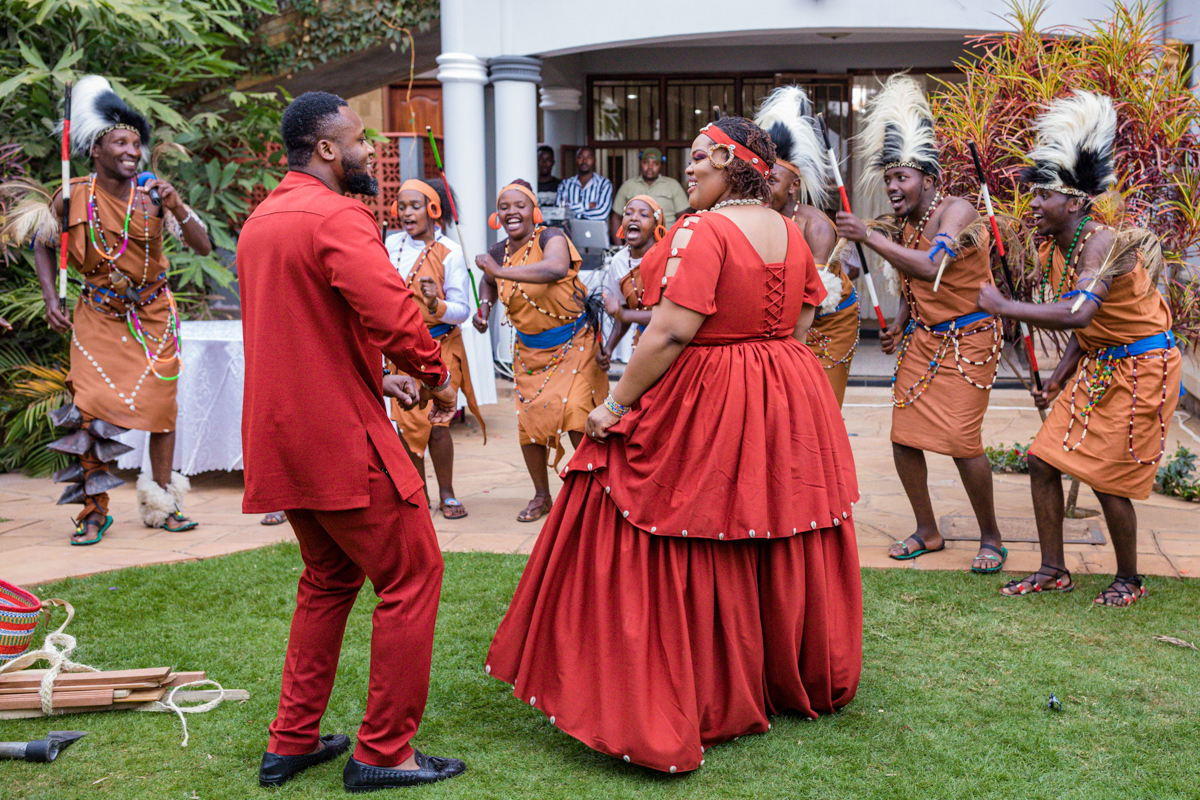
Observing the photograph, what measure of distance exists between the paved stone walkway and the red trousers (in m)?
2.33

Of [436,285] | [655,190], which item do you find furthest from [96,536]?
[655,190]

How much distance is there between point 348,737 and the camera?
338cm

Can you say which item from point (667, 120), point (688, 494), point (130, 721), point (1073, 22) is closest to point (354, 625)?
point (130, 721)

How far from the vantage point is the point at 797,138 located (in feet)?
16.5

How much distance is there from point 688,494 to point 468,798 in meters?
1.07

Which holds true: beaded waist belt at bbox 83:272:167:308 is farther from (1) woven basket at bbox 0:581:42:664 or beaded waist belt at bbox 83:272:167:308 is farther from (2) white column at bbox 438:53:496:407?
(2) white column at bbox 438:53:496:407

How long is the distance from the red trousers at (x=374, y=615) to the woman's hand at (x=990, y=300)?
255cm

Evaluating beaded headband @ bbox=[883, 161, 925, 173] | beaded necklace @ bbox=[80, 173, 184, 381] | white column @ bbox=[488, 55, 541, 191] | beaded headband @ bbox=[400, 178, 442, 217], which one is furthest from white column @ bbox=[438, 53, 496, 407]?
beaded headband @ bbox=[883, 161, 925, 173]

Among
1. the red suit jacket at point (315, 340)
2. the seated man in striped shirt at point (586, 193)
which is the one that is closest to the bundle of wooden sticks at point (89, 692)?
the red suit jacket at point (315, 340)

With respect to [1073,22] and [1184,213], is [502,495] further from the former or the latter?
[1073,22]

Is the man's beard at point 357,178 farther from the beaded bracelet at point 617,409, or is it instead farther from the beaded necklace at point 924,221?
the beaded necklace at point 924,221

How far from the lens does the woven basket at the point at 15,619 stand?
3111 mm

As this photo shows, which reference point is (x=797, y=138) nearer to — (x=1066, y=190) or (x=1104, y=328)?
(x=1066, y=190)

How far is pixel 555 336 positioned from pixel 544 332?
6 cm
